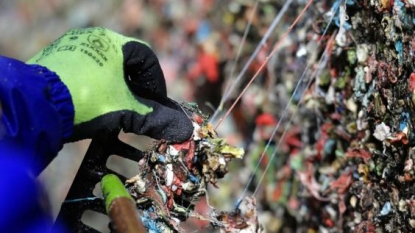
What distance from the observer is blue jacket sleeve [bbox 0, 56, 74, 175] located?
121 cm

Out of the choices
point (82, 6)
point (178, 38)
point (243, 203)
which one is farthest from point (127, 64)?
point (82, 6)

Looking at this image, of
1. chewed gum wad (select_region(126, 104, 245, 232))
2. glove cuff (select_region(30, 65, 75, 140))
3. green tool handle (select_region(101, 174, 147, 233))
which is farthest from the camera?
chewed gum wad (select_region(126, 104, 245, 232))

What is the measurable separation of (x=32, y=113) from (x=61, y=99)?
0.07 m

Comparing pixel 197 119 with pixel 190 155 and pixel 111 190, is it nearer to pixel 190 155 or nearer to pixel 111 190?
pixel 190 155

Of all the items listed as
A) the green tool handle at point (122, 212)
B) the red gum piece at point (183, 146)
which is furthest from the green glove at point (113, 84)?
the green tool handle at point (122, 212)

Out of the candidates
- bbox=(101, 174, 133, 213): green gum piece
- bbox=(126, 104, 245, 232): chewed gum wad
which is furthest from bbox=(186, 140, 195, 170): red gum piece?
bbox=(101, 174, 133, 213): green gum piece

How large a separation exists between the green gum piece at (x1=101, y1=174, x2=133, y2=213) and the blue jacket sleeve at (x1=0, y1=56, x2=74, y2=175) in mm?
101

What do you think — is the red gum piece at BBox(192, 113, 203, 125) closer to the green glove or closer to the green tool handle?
the green glove

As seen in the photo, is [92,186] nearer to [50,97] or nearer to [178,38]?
[50,97]

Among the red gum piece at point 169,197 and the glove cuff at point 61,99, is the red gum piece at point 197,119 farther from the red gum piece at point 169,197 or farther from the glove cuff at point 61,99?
the glove cuff at point 61,99

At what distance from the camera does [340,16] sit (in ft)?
5.66

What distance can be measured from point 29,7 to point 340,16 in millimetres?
1863

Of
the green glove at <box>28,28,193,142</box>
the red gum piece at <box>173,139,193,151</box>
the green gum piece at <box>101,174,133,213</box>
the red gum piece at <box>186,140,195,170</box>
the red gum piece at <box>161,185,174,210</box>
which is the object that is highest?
the green glove at <box>28,28,193,142</box>

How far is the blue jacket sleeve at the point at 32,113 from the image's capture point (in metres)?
1.21
